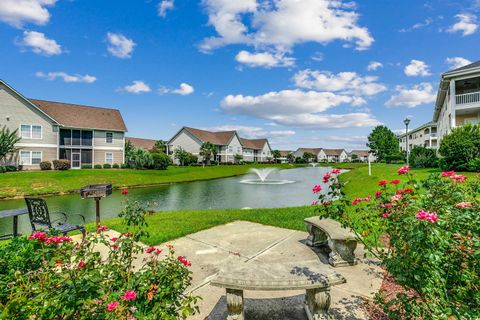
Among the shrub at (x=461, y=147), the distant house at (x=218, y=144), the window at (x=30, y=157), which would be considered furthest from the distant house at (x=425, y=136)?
the window at (x=30, y=157)

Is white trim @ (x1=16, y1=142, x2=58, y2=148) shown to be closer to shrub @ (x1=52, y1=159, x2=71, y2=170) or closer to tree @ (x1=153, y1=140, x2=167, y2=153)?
shrub @ (x1=52, y1=159, x2=71, y2=170)

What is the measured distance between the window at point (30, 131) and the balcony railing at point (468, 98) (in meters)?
43.0

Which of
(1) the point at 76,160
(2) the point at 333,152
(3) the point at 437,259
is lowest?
(3) the point at 437,259

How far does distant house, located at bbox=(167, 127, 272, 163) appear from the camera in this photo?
2148 inches

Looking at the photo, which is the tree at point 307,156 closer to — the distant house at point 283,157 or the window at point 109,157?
the distant house at point 283,157

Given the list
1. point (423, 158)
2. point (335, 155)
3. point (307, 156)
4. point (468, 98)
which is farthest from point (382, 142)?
point (468, 98)

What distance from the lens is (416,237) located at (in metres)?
2.04

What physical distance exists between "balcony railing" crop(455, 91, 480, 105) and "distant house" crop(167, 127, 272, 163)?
42.6 meters

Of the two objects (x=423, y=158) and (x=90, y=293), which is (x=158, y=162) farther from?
(x=423, y=158)

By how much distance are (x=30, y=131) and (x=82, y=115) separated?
691cm

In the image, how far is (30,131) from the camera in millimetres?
27766

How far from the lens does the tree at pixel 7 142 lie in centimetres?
2414

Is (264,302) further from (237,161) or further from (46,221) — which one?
(237,161)

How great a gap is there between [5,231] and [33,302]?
959cm
